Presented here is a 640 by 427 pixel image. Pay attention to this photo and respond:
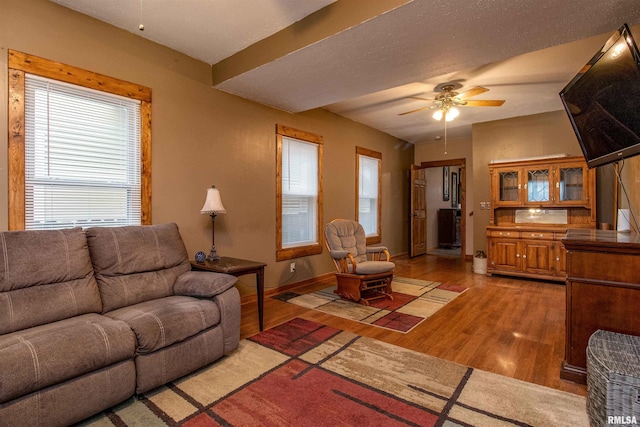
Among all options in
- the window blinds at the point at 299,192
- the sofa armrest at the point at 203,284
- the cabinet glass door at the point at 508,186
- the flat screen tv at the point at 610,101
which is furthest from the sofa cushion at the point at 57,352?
the cabinet glass door at the point at 508,186

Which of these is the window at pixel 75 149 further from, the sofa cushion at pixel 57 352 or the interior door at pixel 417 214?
the interior door at pixel 417 214

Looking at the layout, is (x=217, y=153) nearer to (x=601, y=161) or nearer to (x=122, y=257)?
(x=122, y=257)

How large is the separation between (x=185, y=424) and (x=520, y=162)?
5.54 metres

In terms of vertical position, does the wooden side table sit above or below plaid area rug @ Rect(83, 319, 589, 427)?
above

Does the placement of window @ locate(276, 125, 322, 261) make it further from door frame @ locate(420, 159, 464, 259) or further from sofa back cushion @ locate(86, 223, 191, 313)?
door frame @ locate(420, 159, 464, 259)

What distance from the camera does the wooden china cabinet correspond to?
4699 mm

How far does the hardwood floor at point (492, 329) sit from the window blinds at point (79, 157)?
1.68m

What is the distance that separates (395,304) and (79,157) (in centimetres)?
345

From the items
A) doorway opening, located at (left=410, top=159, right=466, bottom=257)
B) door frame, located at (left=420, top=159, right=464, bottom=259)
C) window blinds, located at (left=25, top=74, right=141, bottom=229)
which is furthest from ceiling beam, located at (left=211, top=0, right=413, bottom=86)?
doorway opening, located at (left=410, top=159, right=466, bottom=257)

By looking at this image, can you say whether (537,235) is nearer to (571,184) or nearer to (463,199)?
(571,184)

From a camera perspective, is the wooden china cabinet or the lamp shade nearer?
the lamp shade

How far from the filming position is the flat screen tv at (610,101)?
5.65 feet

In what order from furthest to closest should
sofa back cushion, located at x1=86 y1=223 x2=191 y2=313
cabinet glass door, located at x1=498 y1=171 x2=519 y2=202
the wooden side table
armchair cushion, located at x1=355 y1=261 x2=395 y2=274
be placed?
cabinet glass door, located at x1=498 y1=171 x2=519 y2=202 → armchair cushion, located at x1=355 y1=261 x2=395 y2=274 → the wooden side table → sofa back cushion, located at x1=86 y1=223 x2=191 y2=313

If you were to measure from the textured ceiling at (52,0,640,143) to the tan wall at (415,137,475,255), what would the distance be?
9.83ft
